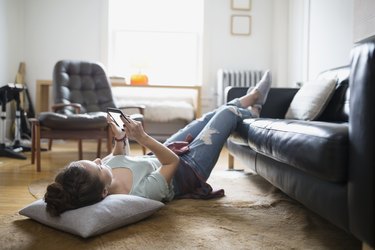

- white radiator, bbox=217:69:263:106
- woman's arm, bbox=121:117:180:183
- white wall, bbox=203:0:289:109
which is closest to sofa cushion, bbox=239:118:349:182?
woman's arm, bbox=121:117:180:183

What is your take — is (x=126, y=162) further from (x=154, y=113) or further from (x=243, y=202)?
(x=154, y=113)

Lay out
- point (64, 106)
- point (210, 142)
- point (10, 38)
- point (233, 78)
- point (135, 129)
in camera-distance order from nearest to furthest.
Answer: point (135, 129)
point (210, 142)
point (64, 106)
point (10, 38)
point (233, 78)

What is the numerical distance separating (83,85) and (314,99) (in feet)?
7.58

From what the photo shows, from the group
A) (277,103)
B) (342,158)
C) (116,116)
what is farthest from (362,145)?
(277,103)

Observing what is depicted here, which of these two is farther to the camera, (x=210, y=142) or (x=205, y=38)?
(x=205, y=38)

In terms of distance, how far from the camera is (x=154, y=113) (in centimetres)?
473

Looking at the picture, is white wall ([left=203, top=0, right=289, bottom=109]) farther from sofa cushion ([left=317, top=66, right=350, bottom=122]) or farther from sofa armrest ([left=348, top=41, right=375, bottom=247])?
sofa armrest ([left=348, top=41, right=375, bottom=247])

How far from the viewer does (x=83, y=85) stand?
3844 millimetres

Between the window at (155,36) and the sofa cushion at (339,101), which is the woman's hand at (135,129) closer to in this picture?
the sofa cushion at (339,101)

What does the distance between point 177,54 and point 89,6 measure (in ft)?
4.25

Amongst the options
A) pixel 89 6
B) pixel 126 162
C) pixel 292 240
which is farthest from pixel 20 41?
pixel 292 240

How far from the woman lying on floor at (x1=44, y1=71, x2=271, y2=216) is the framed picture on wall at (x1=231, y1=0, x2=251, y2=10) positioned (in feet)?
10.8

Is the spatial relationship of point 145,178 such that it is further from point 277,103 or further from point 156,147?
point 277,103

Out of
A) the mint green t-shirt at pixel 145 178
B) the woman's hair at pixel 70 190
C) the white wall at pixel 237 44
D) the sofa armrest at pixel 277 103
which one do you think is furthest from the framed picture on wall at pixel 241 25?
the woman's hair at pixel 70 190
